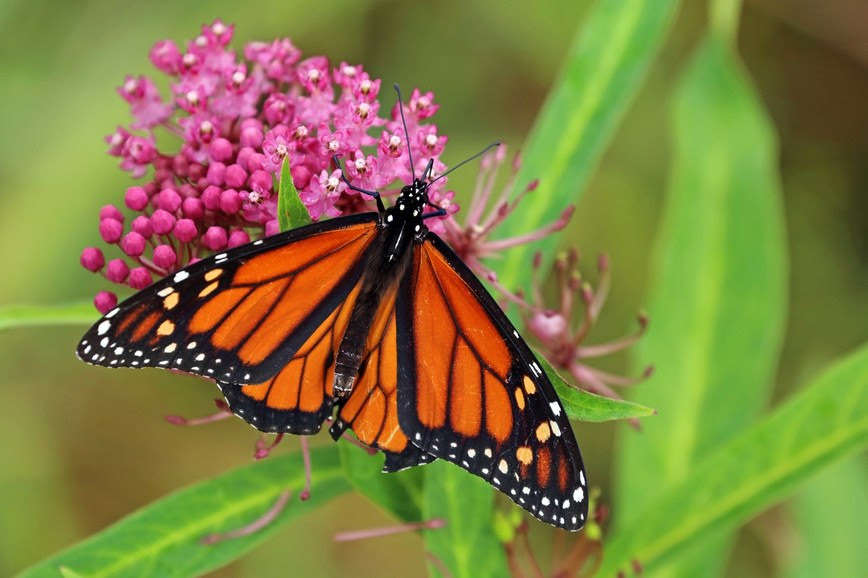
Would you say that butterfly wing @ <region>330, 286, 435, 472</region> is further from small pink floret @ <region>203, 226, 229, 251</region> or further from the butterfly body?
small pink floret @ <region>203, 226, 229, 251</region>

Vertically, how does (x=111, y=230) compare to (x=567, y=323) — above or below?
below

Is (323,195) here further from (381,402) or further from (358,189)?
(381,402)

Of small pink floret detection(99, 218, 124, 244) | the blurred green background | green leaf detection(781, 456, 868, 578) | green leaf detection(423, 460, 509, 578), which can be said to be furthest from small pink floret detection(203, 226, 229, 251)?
green leaf detection(781, 456, 868, 578)

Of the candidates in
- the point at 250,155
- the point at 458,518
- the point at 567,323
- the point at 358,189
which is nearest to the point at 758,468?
the point at 567,323

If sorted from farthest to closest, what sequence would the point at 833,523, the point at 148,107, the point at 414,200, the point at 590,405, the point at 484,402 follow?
the point at 833,523, the point at 148,107, the point at 414,200, the point at 484,402, the point at 590,405

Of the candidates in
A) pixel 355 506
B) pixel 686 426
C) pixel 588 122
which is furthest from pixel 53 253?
pixel 686 426

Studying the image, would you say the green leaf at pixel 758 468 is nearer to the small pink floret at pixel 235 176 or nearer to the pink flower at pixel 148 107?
the small pink floret at pixel 235 176

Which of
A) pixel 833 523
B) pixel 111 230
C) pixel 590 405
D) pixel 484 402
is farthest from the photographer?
pixel 833 523
